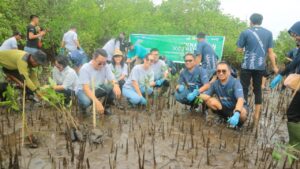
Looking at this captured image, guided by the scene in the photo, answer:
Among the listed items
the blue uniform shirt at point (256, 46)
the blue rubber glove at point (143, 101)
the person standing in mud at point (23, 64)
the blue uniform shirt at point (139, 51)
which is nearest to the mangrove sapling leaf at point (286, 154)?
the blue uniform shirt at point (256, 46)

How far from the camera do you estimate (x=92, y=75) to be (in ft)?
17.5

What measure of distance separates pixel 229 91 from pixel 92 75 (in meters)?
2.27

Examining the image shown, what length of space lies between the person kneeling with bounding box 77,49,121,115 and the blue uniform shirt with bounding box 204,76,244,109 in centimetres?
162

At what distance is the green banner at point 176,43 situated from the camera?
9.47m

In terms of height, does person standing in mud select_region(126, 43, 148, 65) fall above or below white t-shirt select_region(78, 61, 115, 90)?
above

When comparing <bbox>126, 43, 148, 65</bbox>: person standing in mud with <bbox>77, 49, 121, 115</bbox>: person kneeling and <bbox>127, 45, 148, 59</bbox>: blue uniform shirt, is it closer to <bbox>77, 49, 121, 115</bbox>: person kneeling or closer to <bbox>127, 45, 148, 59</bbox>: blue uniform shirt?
<bbox>127, 45, 148, 59</bbox>: blue uniform shirt

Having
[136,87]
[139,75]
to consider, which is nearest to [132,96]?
[136,87]

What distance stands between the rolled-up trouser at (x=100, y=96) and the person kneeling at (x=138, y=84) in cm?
44

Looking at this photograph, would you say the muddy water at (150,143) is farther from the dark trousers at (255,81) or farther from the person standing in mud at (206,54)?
the person standing in mud at (206,54)

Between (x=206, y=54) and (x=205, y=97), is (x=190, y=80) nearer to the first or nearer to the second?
(x=205, y=97)

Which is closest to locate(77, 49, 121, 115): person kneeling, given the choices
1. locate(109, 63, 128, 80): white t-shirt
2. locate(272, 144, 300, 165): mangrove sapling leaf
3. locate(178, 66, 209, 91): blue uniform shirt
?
locate(109, 63, 128, 80): white t-shirt

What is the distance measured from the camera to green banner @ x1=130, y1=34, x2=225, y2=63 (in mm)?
9469

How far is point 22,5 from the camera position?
11289mm

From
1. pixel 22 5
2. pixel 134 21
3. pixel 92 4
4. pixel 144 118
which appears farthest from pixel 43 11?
pixel 144 118
